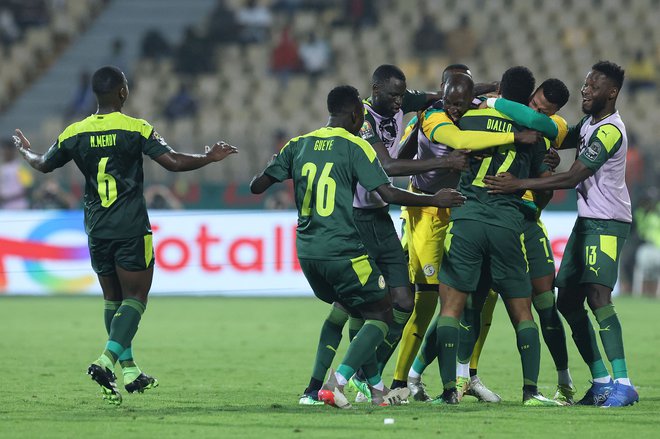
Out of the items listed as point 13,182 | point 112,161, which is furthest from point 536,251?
point 13,182

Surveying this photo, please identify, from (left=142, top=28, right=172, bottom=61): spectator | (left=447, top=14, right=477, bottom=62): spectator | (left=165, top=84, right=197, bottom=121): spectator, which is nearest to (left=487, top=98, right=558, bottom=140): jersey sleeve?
(left=165, top=84, right=197, bottom=121): spectator

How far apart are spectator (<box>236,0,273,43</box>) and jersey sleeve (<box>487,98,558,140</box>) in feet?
59.1

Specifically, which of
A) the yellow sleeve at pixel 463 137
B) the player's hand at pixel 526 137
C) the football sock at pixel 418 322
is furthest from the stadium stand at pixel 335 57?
the player's hand at pixel 526 137

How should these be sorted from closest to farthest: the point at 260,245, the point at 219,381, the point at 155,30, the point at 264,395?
the point at 264,395 < the point at 219,381 < the point at 260,245 < the point at 155,30

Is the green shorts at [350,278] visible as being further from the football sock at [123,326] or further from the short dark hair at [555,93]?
the short dark hair at [555,93]

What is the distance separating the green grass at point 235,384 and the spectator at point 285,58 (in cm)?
884

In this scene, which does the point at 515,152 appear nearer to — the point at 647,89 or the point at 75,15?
the point at 647,89

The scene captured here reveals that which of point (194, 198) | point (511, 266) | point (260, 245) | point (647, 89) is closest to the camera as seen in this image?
point (511, 266)

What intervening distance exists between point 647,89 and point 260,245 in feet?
29.1

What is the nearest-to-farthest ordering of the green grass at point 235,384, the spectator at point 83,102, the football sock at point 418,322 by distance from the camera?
the green grass at point 235,384, the football sock at point 418,322, the spectator at point 83,102

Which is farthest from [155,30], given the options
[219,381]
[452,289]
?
[452,289]

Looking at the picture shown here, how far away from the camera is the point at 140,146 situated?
8.75 m

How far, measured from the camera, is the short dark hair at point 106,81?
8.78m

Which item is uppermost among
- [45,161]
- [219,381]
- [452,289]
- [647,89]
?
[647,89]
